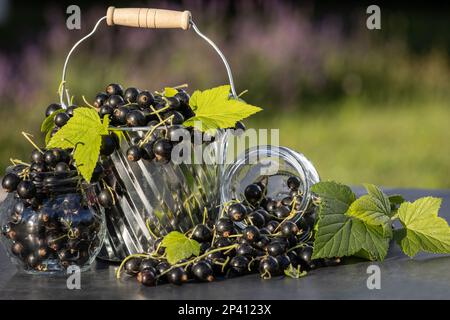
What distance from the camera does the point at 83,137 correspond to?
4.41 ft

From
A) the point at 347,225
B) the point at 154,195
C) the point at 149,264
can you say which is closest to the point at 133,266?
the point at 149,264

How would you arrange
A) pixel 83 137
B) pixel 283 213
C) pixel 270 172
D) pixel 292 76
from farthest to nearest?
1. pixel 292 76
2. pixel 270 172
3. pixel 283 213
4. pixel 83 137

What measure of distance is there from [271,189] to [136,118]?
335 millimetres

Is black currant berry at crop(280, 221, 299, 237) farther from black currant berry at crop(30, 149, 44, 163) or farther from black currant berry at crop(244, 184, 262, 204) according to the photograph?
black currant berry at crop(30, 149, 44, 163)

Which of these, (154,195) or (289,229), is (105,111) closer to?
(154,195)

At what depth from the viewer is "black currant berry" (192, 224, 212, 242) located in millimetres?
1350

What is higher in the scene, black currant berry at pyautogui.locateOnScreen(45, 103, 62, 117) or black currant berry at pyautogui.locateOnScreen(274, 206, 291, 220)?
black currant berry at pyautogui.locateOnScreen(45, 103, 62, 117)

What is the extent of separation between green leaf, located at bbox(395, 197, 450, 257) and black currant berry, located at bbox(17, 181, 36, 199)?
579mm

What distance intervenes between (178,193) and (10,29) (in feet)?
15.1

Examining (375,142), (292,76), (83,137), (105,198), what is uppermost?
(83,137)

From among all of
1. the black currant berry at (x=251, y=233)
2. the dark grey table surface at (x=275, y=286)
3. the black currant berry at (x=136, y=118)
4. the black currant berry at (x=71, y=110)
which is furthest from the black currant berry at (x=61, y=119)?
the black currant berry at (x=251, y=233)

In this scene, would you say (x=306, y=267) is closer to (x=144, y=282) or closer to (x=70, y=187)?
(x=144, y=282)

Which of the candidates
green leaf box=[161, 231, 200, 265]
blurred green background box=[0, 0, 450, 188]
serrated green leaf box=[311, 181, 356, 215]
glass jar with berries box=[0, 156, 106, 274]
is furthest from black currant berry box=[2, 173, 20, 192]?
blurred green background box=[0, 0, 450, 188]

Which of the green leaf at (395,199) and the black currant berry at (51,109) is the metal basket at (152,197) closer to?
the black currant berry at (51,109)
